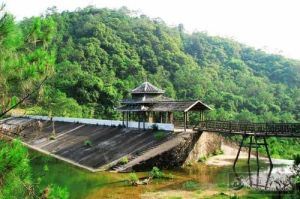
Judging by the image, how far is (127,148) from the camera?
34.1m

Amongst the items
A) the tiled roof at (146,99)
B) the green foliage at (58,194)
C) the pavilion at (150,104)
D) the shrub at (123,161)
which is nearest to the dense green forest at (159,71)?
the pavilion at (150,104)

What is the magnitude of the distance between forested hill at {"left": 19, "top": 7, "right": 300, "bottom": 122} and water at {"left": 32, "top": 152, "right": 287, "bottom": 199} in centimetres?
2283

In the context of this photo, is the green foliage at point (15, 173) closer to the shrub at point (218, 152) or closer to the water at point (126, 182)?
the water at point (126, 182)

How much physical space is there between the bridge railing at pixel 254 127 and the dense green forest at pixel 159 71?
1852 cm

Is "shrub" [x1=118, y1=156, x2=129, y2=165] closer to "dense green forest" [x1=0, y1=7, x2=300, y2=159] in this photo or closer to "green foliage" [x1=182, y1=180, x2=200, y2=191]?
"green foliage" [x1=182, y1=180, x2=200, y2=191]

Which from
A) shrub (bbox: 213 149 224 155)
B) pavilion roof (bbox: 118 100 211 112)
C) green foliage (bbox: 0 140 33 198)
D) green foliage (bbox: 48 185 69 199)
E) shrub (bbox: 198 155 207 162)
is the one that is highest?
pavilion roof (bbox: 118 100 211 112)

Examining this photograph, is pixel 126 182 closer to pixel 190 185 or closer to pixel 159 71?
pixel 190 185

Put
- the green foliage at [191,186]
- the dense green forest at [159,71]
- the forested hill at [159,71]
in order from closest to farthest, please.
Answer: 1. the green foliage at [191,186]
2. the dense green forest at [159,71]
3. the forested hill at [159,71]

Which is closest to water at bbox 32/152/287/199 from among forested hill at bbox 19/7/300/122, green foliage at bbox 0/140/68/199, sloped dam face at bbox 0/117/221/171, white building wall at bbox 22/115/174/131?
sloped dam face at bbox 0/117/221/171

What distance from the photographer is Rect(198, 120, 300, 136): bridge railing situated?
2609cm

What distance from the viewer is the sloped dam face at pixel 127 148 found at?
30.5 m

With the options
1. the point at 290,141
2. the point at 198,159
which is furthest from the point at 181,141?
the point at 290,141

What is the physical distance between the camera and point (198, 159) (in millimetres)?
32688

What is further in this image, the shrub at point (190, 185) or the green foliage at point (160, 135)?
the green foliage at point (160, 135)
